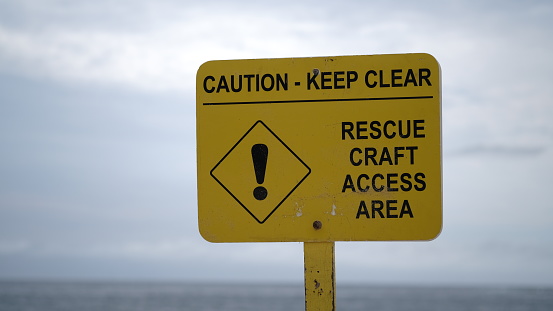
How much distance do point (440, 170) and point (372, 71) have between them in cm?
50

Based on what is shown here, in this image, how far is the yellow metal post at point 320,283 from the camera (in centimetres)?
358

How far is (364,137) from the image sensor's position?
3639mm

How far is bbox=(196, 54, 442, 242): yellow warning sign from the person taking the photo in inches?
143

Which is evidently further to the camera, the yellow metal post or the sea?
the sea

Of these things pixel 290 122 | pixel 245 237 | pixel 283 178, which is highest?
pixel 290 122

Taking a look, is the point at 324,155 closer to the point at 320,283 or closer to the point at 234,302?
the point at 320,283

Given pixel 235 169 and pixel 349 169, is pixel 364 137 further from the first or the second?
pixel 235 169

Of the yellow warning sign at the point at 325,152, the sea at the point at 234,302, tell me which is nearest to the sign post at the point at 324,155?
the yellow warning sign at the point at 325,152

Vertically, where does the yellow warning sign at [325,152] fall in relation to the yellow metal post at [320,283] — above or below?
above

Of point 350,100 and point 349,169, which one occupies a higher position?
point 350,100

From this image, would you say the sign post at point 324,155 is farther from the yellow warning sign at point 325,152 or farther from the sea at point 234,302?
the sea at point 234,302

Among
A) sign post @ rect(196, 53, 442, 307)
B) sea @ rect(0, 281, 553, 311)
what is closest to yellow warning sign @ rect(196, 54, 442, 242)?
sign post @ rect(196, 53, 442, 307)

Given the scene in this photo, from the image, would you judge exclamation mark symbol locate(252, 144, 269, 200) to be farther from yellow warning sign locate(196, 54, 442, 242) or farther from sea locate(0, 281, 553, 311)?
sea locate(0, 281, 553, 311)

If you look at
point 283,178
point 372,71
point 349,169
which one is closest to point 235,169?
point 283,178
